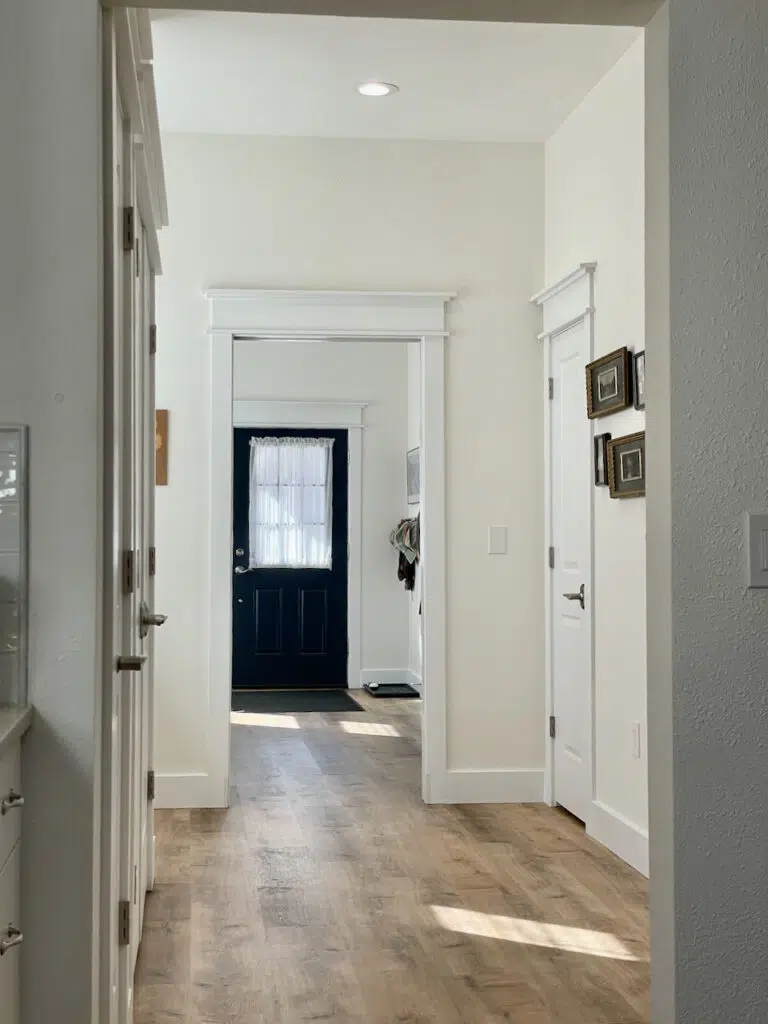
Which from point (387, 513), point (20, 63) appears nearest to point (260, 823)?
point (20, 63)

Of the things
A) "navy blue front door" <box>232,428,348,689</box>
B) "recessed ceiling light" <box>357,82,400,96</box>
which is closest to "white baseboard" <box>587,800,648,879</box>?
"recessed ceiling light" <box>357,82,400,96</box>

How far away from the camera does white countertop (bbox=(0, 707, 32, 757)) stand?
160cm

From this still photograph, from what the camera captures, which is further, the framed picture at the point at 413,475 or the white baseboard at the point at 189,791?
the framed picture at the point at 413,475

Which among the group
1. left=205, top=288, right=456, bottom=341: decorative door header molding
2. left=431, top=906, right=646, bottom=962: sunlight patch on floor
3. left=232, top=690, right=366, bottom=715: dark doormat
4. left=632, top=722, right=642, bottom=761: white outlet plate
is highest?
left=205, top=288, right=456, bottom=341: decorative door header molding

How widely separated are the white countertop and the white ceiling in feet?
9.51

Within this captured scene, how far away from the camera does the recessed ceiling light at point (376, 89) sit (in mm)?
4738

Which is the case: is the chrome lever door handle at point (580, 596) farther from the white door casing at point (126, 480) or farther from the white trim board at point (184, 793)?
the white door casing at point (126, 480)

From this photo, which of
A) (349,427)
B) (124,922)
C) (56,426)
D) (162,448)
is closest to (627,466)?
(162,448)

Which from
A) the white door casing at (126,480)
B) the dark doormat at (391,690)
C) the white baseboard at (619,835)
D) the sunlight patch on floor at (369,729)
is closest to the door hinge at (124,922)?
the white door casing at (126,480)

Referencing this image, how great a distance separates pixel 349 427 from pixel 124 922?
7147 millimetres

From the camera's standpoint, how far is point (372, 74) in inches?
183

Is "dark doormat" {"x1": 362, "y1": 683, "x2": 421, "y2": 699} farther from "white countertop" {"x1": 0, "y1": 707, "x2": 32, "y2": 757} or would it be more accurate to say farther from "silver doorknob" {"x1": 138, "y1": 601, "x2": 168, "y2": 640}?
"white countertop" {"x1": 0, "y1": 707, "x2": 32, "y2": 757}

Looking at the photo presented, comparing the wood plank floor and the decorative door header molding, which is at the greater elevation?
the decorative door header molding

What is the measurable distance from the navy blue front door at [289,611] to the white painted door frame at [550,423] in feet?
13.8
